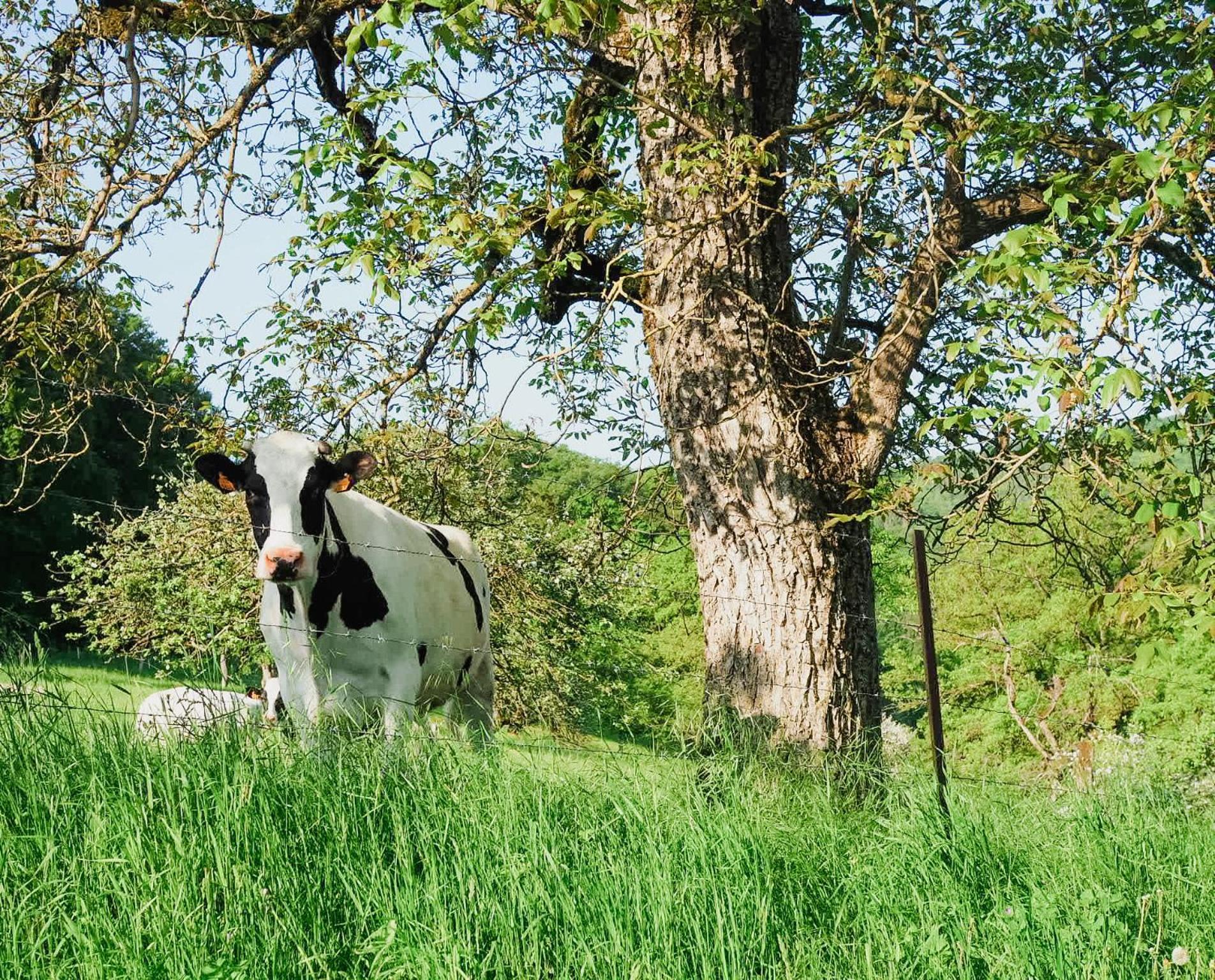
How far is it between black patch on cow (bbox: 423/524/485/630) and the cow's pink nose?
2664 millimetres

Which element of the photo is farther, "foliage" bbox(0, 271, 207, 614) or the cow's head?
"foliage" bbox(0, 271, 207, 614)

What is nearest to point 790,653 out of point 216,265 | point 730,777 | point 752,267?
point 730,777

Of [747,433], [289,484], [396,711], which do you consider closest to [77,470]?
[289,484]

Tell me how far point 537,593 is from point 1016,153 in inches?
413

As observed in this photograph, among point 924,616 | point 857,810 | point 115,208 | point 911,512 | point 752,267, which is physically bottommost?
point 857,810

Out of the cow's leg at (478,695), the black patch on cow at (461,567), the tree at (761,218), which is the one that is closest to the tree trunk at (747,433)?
the tree at (761,218)

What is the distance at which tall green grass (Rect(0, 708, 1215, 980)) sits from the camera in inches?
140

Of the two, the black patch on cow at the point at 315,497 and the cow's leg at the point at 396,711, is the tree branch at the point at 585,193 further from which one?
the cow's leg at the point at 396,711

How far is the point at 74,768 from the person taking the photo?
4.46m

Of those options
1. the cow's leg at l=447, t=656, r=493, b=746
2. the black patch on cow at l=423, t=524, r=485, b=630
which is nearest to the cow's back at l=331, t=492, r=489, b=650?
the black patch on cow at l=423, t=524, r=485, b=630

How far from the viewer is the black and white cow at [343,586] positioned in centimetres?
733

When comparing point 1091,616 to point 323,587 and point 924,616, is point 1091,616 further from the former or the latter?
point 323,587

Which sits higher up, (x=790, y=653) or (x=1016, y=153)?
(x=1016, y=153)

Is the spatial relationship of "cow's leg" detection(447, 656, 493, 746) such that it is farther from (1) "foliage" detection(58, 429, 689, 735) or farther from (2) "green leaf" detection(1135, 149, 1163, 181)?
(2) "green leaf" detection(1135, 149, 1163, 181)
